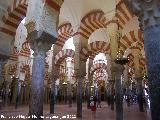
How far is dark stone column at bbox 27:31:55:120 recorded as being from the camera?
4.48 meters

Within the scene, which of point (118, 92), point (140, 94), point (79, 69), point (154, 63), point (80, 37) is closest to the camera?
point (154, 63)

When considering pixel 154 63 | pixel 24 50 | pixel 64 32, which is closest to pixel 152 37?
pixel 154 63

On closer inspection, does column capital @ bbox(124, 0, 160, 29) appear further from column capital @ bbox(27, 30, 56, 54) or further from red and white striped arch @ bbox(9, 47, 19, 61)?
A: red and white striped arch @ bbox(9, 47, 19, 61)

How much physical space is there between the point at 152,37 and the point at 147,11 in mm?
324

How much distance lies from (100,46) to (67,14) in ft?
8.43

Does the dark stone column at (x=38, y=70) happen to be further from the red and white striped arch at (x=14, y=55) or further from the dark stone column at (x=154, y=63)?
the red and white striped arch at (x=14, y=55)

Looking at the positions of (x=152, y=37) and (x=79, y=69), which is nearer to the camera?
(x=152, y=37)

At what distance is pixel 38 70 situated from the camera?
15.3 ft

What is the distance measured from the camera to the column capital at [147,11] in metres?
2.46

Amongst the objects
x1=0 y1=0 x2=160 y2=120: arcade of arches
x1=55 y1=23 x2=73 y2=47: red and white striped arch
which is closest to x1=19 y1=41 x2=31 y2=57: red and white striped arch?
x1=0 y1=0 x2=160 y2=120: arcade of arches

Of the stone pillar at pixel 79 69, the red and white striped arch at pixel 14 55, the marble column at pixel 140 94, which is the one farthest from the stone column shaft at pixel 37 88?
the red and white striped arch at pixel 14 55

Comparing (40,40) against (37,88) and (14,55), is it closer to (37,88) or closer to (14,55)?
(37,88)

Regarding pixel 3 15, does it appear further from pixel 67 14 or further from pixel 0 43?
pixel 67 14

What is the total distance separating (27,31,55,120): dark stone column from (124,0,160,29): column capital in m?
2.63
